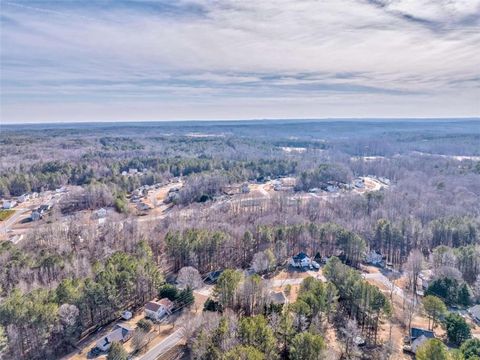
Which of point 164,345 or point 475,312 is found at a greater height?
point 164,345

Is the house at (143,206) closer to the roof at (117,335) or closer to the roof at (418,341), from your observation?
A: the roof at (117,335)

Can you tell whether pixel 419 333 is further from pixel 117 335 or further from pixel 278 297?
pixel 117 335

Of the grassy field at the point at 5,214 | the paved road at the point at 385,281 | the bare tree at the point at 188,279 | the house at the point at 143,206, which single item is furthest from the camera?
the house at the point at 143,206

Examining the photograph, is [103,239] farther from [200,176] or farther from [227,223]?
[200,176]

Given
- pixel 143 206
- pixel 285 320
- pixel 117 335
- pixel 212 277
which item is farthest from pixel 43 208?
pixel 285 320

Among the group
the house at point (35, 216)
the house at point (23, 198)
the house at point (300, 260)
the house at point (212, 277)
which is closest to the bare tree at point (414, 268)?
the house at point (300, 260)

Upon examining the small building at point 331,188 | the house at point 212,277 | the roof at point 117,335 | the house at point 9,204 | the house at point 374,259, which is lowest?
the house at point 374,259

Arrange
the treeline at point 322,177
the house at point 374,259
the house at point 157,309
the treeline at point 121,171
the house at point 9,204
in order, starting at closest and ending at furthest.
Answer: the house at point 157,309
the house at point 374,259
the house at point 9,204
the treeline at point 121,171
the treeline at point 322,177
